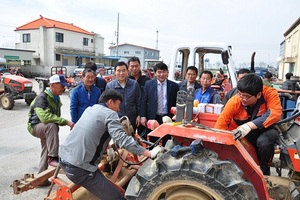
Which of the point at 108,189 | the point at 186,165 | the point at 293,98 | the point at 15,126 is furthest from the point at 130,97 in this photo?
the point at 15,126

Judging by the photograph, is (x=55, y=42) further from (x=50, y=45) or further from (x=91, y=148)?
(x=91, y=148)

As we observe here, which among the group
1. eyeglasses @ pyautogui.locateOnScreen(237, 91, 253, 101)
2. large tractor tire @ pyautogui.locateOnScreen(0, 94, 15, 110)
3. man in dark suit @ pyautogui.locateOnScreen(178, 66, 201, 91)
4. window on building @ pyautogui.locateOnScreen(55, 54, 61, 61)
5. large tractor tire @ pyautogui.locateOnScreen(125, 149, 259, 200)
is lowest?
large tractor tire @ pyautogui.locateOnScreen(0, 94, 15, 110)

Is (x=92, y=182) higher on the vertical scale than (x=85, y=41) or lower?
lower

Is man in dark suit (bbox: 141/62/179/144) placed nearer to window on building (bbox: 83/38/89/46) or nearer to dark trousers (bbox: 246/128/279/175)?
dark trousers (bbox: 246/128/279/175)

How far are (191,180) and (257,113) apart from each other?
108 centimetres

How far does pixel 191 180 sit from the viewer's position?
189 cm

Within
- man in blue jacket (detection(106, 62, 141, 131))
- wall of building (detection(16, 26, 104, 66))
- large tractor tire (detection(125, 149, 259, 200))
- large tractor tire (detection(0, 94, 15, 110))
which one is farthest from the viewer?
wall of building (detection(16, 26, 104, 66))

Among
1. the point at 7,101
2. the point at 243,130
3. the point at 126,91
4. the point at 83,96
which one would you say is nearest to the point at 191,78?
the point at 126,91

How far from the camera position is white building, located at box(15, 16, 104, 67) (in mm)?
33812

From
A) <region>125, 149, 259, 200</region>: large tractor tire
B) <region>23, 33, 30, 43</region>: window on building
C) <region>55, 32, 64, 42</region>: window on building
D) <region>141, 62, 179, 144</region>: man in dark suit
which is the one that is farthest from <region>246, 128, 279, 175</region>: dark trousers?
<region>23, 33, 30, 43</region>: window on building

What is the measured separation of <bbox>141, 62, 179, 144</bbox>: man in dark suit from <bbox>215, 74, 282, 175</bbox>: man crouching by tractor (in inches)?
59.4

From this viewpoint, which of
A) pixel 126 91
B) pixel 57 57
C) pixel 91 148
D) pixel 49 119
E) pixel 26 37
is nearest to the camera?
pixel 91 148

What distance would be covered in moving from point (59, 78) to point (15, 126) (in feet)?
14.2

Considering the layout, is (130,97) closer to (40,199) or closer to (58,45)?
(40,199)
